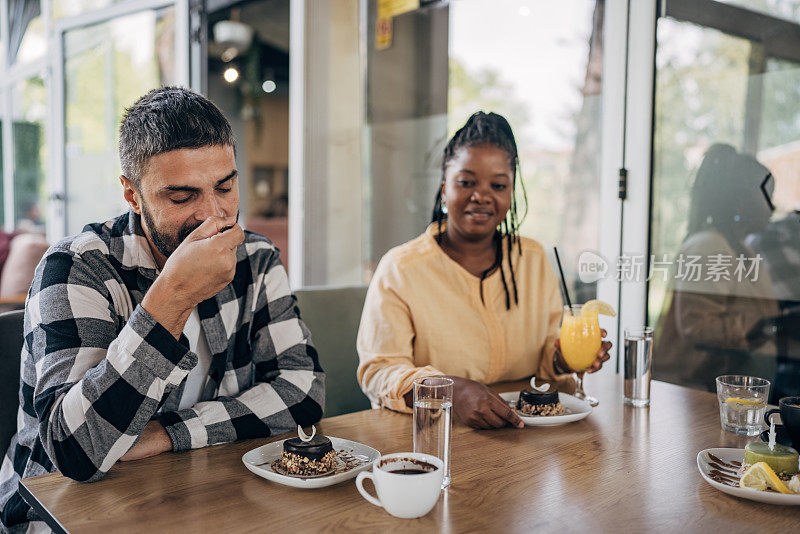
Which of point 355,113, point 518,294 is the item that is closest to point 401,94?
point 355,113

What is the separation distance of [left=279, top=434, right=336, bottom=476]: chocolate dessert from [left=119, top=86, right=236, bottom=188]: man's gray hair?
0.58m

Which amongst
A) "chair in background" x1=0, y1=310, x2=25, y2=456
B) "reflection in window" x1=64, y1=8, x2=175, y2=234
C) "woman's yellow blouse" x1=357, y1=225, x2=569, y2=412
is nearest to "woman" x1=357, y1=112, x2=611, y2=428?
"woman's yellow blouse" x1=357, y1=225, x2=569, y2=412

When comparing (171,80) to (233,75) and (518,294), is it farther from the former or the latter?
(518,294)

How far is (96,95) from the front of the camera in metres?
4.88

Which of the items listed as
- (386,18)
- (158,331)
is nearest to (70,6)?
(386,18)

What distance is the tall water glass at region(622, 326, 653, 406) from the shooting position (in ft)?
5.10

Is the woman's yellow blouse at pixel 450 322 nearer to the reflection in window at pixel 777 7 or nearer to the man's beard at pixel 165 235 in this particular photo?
the man's beard at pixel 165 235

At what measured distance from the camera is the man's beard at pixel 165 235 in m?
1.28

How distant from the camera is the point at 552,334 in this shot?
1.98 metres

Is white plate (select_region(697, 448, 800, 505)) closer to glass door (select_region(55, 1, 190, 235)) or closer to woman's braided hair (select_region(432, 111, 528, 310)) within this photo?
woman's braided hair (select_region(432, 111, 528, 310))

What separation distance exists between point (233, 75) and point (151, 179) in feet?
8.78

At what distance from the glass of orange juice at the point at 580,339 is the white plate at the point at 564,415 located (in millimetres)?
78

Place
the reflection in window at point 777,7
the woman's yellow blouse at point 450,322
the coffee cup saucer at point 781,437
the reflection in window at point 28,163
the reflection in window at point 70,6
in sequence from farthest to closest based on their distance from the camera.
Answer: the reflection in window at point 28,163
the reflection in window at point 70,6
the reflection in window at point 777,7
the woman's yellow blouse at point 450,322
the coffee cup saucer at point 781,437

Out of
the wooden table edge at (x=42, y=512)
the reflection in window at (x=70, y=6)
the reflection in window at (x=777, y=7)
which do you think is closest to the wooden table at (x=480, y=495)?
the wooden table edge at (x=42, y=512)
